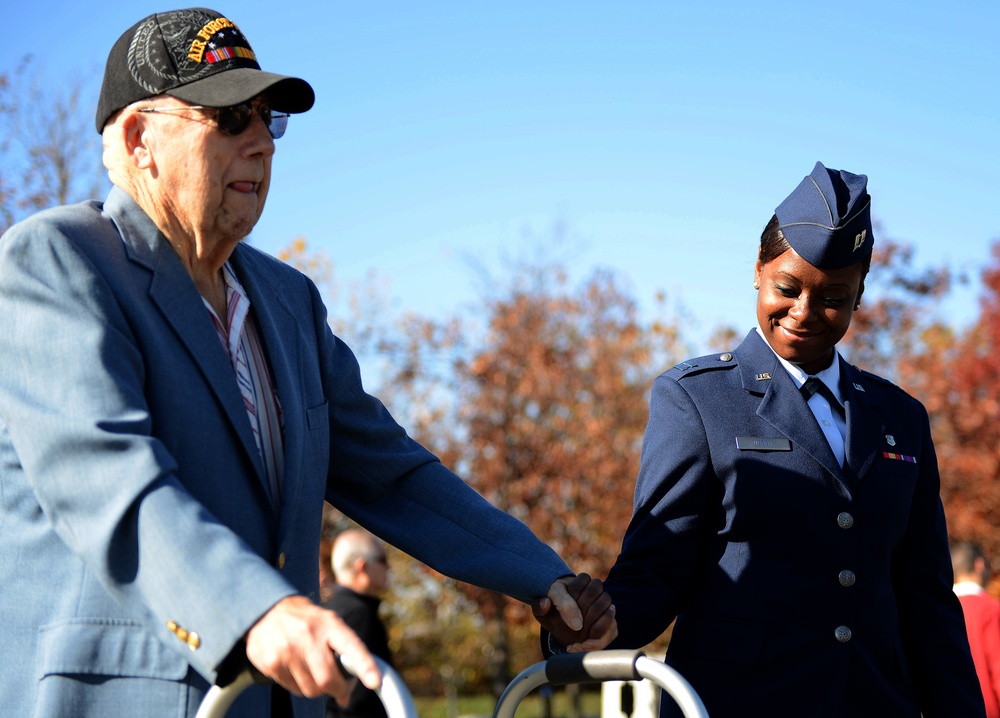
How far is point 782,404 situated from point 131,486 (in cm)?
184

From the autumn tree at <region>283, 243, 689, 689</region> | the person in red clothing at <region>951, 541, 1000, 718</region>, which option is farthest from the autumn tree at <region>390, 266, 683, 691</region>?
the person in red clothing at <region>951, 541, 1000, 718</region>

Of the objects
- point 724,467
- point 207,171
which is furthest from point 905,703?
point 207,171

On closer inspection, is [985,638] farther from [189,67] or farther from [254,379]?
[189,67]

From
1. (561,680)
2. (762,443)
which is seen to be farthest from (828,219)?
(561,680)

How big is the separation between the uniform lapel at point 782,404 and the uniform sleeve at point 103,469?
5.44ft

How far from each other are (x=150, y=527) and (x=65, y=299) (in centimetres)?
45

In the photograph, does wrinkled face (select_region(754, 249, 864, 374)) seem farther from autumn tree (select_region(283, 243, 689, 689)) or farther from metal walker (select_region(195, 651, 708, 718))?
autumn tree (select_region(283, 243, 689, 689))

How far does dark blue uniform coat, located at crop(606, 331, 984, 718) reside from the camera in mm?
2838

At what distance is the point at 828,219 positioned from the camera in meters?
3.00

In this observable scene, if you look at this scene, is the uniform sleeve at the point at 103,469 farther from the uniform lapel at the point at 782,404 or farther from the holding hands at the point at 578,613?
the uniform lapel at the point at 782,404

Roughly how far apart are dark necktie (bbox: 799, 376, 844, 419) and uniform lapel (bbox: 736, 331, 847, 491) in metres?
0.05

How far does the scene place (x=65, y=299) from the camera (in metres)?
1.99

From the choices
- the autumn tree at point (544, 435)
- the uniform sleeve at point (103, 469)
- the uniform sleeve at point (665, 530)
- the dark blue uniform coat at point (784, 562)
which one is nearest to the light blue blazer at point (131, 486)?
the uniform sleeve at point (103, 469)

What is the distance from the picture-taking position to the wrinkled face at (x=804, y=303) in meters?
3.01
